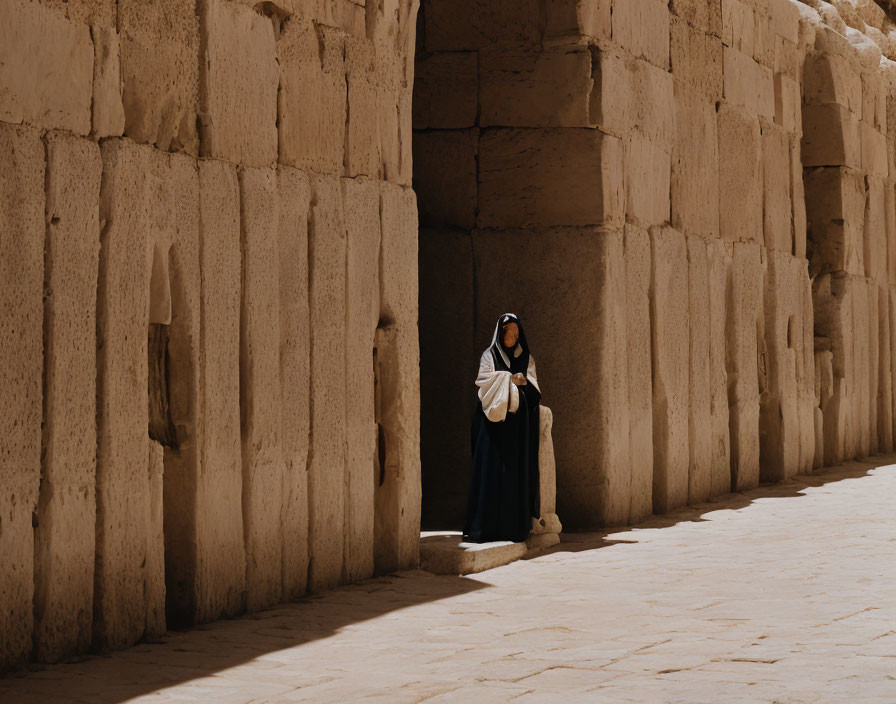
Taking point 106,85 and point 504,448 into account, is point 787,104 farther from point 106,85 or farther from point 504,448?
point 106,85

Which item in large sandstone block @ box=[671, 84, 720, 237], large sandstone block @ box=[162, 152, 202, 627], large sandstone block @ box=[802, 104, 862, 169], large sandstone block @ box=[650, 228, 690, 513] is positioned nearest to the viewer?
large sandstone block @ box=[162, 152, 202, 627]

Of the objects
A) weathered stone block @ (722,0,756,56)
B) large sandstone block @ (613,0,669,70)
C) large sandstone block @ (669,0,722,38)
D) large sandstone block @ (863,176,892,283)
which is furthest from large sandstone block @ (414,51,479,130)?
large sandstone block @ (863,176,892,283)

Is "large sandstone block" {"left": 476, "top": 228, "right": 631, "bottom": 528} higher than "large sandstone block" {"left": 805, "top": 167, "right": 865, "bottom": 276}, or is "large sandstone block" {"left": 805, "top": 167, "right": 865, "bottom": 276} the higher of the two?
"large sandstone block" {"left": 805, "top": 167, "right": 865, "bottom": 276}

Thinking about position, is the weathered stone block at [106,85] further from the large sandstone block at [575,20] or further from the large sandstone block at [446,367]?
the large sandstone block at [575,20]

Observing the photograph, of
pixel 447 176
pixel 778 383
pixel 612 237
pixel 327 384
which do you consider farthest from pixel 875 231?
pixel 327 384

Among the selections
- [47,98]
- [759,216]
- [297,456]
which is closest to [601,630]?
[297,456]

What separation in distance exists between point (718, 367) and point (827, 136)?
4.41m

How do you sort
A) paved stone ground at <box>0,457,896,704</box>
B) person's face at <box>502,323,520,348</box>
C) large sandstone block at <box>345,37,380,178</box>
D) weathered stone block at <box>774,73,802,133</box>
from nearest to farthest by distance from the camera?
paved stone ground at <box>0,457,896,704</box>, large sandstone block at <box>345,37,380,178</box>, person's face at <box>502,323,520,348</box>, weathered stone block at <box>774,73,802,133</box>

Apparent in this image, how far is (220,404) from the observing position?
6.97m

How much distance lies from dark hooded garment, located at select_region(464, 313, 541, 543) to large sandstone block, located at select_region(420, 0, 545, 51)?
2656 mm

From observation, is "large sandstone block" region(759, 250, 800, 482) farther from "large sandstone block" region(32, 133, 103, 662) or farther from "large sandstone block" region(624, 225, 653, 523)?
"large sandstone block" region(32, 133, 103, 662)

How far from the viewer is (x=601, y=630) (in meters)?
6.71

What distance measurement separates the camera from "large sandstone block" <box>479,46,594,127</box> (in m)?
10.8

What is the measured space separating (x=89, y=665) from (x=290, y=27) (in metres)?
3.69
